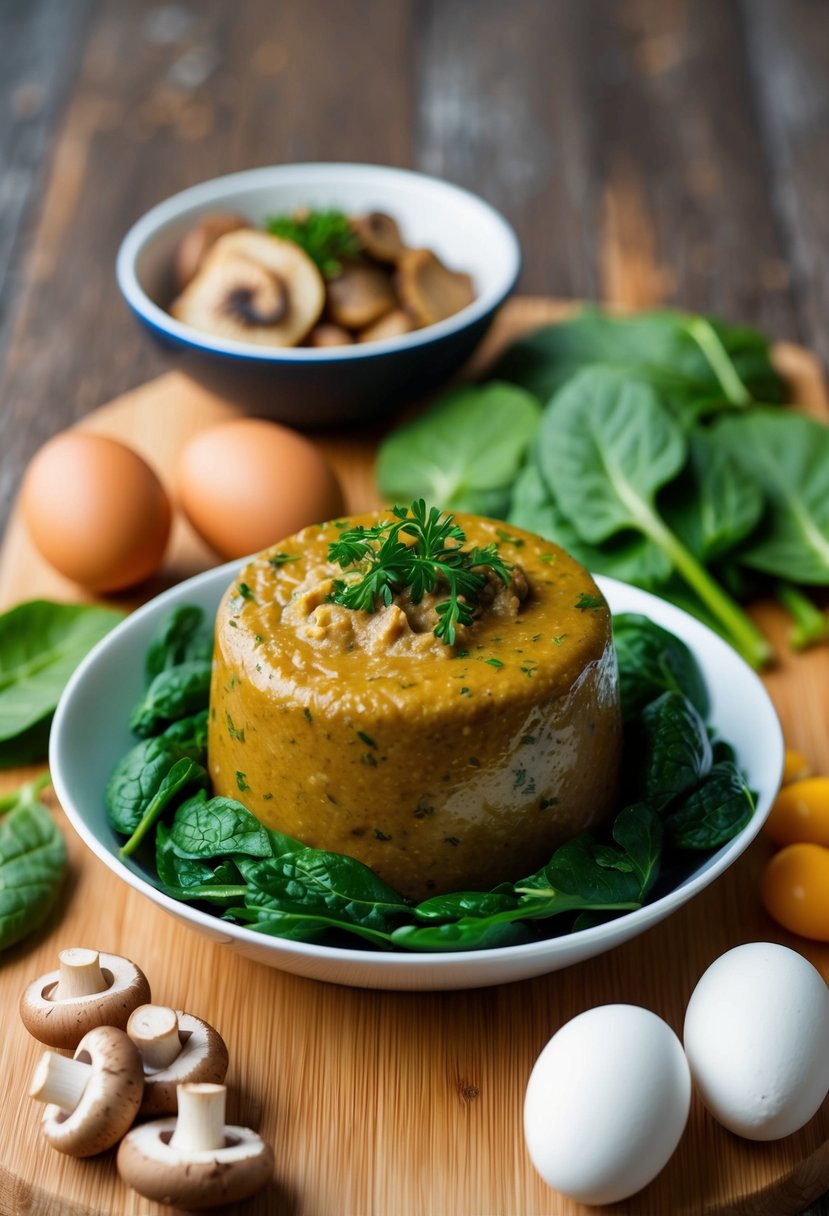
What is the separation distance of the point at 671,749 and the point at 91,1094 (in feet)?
3.58

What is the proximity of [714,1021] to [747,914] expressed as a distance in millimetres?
481

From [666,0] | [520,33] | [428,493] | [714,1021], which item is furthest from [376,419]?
[666,0]

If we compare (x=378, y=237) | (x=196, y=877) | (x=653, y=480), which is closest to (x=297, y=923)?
(x=196, y=877)

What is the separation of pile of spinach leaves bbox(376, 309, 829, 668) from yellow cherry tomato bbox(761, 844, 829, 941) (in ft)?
2.34

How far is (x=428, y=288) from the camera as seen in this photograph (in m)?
3.68

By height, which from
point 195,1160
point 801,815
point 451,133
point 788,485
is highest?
point 195,1160

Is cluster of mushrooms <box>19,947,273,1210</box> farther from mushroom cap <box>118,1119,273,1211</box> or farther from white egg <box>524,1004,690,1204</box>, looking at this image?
white egg <box>524,1004,690,1204</box>

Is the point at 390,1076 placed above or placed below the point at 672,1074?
below

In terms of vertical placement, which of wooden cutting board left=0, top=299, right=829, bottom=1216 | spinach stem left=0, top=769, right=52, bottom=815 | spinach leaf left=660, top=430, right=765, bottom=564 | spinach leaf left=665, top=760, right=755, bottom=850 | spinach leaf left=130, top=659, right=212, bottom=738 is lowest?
spinach leaf left=660, top=430, right=765, bottom=564

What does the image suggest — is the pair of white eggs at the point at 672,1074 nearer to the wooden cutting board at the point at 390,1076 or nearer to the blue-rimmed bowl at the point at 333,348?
the wooden cutting board at the point at 390,1076

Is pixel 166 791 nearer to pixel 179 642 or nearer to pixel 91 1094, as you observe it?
pixel 179 642

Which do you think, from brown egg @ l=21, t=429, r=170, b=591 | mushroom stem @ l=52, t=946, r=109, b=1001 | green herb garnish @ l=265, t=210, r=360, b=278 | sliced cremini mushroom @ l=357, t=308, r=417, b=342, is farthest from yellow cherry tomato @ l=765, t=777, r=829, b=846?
→ green herb garnish @ l=265, t=210, r=360, b=278

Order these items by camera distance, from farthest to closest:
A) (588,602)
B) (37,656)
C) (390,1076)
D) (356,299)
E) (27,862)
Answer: (356,299) → (37,656) → (27,862) → (588,602) → (390,1076)

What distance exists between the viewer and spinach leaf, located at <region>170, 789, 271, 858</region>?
2.14 meters
